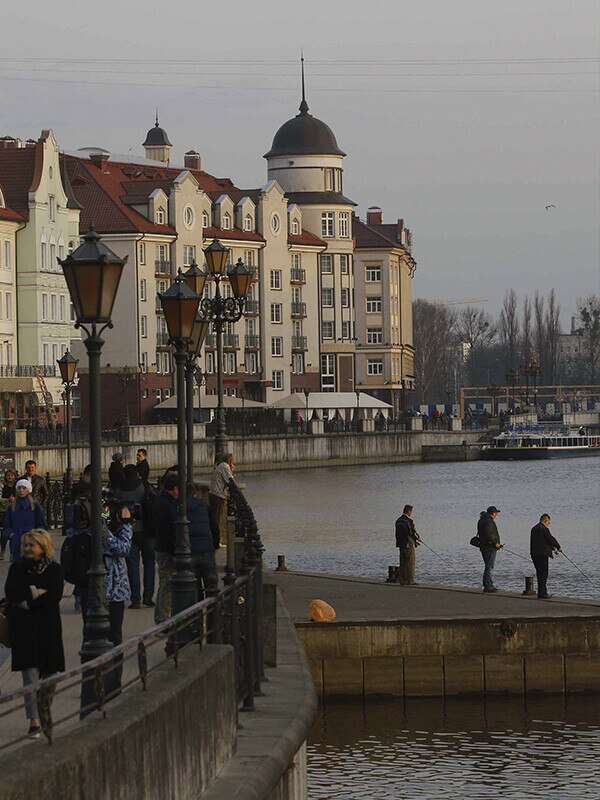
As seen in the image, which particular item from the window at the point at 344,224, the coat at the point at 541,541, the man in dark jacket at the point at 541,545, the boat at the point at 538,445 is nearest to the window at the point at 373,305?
the window at the point at 344,224

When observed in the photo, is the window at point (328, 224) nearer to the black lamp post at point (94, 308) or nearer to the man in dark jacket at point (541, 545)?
the man in dark jacket at point (541, 545)

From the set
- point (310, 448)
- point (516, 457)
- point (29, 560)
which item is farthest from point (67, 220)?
point (29, 560)

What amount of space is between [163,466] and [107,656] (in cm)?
9792

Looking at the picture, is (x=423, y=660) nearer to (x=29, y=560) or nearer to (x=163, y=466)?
(x=29, y=560)

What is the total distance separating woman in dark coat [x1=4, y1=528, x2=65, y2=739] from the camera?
45.9ft

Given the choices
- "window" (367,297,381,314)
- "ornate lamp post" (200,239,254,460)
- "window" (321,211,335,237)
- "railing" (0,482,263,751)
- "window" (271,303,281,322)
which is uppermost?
"window" (321,211,335,237)

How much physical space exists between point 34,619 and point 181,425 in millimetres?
6180

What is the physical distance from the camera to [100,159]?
134 metres

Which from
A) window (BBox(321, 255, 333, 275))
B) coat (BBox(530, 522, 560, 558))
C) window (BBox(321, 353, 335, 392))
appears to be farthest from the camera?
window (BBox(321, 255, 333, 275))

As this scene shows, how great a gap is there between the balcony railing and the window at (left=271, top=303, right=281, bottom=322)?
3015 cm

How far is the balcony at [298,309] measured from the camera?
143m

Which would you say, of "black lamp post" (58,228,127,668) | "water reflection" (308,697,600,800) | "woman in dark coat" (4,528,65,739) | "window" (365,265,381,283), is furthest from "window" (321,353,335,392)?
"woman in dark coat" (4,528,65,739)

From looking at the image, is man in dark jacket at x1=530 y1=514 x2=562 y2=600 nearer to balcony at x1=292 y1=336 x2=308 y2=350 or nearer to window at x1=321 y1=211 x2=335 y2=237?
balcony at x1=292 y1=336 x2=308 y2=350

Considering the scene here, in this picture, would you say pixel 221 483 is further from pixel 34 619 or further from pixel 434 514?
pixel 434 514
